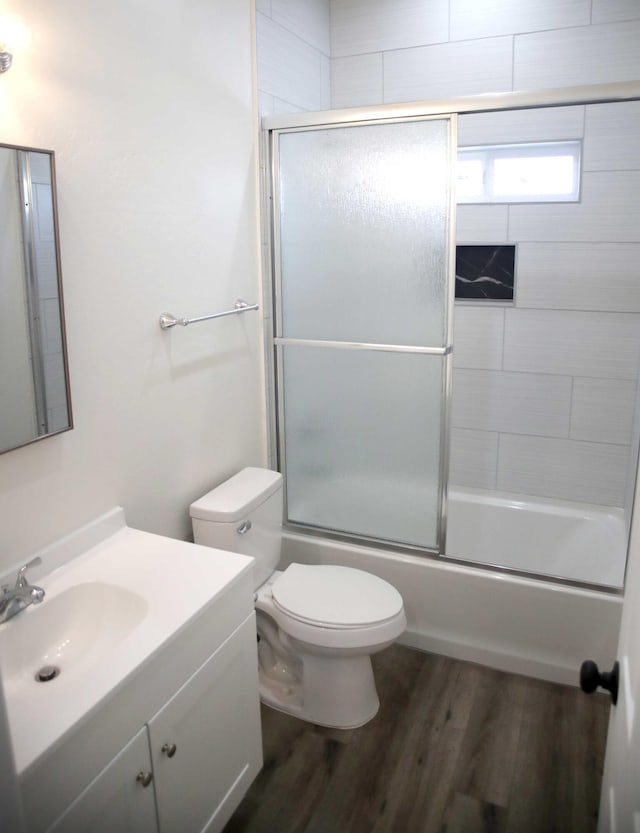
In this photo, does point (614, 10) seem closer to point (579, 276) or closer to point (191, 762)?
point (579, 276)

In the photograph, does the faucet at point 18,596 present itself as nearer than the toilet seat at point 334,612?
Yes

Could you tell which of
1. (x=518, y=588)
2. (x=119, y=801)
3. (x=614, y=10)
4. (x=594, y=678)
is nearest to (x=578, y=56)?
(x=614, y=10)

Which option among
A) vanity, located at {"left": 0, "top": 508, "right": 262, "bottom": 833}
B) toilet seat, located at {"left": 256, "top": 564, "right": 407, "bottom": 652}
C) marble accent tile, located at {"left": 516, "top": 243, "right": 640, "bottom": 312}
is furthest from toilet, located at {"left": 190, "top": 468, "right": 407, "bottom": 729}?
marble accent tile, located at {"left": 516, "top": 243, "right": 640, "bottom": 312}

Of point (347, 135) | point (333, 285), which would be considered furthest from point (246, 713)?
point (347, 135)

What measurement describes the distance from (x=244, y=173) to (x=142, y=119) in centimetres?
63

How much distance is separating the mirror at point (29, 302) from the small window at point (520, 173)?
2085mm

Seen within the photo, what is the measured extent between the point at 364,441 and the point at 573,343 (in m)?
1.10

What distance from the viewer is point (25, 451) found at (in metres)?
1.71

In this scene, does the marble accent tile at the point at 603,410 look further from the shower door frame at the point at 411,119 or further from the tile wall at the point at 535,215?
the shower door frame at the point at 411,119

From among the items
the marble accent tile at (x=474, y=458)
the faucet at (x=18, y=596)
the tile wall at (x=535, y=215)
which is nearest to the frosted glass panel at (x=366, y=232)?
the tile wall at (x=535, y=215)

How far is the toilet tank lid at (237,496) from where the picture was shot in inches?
90.0

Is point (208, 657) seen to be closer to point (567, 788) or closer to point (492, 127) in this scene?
point (567, 788)

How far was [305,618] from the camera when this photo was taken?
2238 mm

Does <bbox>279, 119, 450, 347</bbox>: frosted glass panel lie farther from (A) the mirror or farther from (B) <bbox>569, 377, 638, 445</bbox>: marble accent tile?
(A) the mirror
